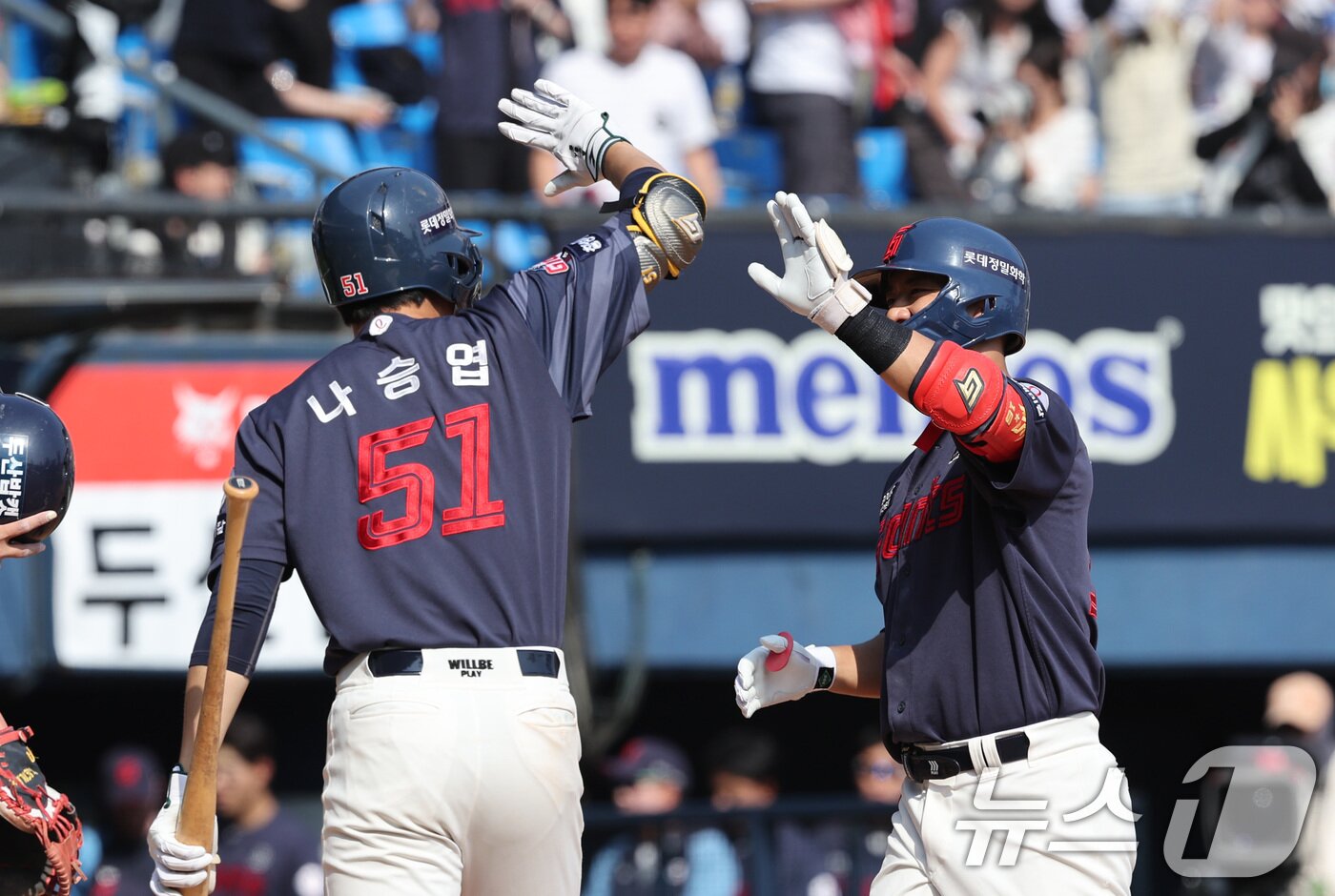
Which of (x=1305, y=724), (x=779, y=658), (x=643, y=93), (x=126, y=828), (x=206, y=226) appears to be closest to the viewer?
(x=779, y=658)

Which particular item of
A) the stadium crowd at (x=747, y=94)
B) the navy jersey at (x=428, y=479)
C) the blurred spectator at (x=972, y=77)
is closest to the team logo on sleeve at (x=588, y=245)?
the navy jersey at (x=428, y=479)

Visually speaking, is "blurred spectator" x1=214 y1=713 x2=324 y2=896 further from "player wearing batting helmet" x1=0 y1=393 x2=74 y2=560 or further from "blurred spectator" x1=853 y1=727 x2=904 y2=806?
"player wearing batting helmet" x1=0 y1=393 x2=74 y2=560

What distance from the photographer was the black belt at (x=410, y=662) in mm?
3986

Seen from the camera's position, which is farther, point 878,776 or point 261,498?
point 878,776

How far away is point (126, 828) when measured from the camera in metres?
8.47

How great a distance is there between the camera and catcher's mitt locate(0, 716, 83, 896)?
3.94 m

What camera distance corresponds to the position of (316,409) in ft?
13.6

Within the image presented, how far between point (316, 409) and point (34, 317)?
15.4ft

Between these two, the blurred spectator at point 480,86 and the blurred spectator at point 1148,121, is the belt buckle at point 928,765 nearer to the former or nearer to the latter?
the blurred spectator at point 480,86

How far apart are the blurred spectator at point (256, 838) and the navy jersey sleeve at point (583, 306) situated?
4.21 metres

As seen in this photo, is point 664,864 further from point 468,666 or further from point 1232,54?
point 1232,54

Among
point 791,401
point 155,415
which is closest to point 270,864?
point 155,415

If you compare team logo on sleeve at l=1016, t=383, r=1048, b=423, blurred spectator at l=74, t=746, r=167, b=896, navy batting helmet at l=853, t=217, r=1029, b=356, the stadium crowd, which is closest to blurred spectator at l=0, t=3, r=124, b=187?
the stadium crowd

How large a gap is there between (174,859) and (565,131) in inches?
82.5
